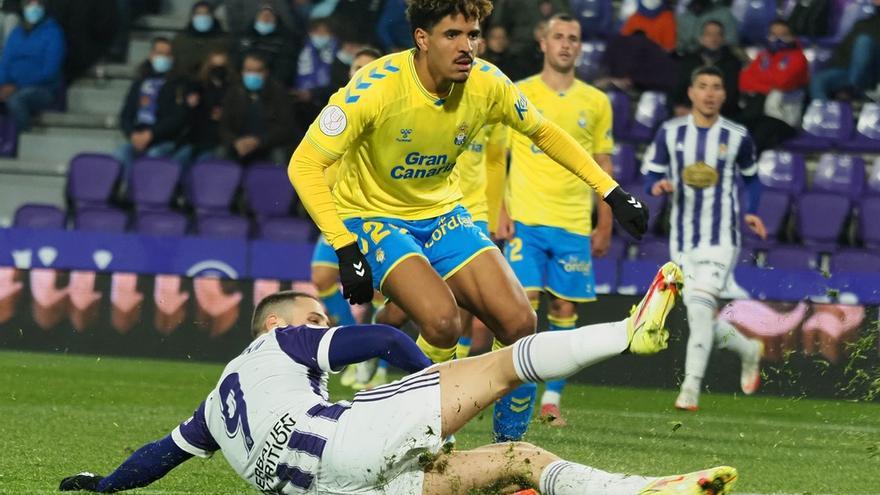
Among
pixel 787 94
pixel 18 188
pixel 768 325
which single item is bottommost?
pixel 18 188

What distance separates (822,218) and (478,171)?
16.6 ft

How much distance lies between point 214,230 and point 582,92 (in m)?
5.91

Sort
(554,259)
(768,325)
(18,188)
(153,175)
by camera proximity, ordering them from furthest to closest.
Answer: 1. (18,188)
2. (153,175)
3. (768,325)
4. (554,259)

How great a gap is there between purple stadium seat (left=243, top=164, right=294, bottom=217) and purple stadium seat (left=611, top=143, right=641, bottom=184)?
305 cm

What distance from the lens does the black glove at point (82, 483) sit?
593 centimetres

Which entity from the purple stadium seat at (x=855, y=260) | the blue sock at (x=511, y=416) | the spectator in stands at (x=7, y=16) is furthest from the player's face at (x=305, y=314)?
the spectator in stands at (x=7, y=16)

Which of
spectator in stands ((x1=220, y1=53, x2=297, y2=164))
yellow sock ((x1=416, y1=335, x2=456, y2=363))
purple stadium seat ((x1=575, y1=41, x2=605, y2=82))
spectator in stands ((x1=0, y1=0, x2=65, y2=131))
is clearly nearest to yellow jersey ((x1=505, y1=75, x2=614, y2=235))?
yellow sock ((x1=416, y1=335, x2=456, y2=363))

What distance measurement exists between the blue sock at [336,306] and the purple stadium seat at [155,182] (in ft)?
15.7

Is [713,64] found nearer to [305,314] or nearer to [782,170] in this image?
[782,170]

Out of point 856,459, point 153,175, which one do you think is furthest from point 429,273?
point 153,175

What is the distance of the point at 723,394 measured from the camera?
37.7 ft

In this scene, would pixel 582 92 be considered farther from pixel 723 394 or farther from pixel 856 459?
pixel 856 459

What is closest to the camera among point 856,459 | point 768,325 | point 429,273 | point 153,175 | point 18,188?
point 429,273

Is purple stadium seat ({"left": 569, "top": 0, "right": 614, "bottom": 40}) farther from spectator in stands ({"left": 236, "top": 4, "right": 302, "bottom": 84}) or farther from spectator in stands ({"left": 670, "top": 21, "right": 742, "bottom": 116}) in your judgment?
spectator in stands ({"left": 236, "top": 4, "right": 302, "bottom": 84})
